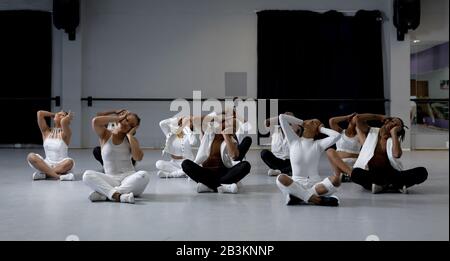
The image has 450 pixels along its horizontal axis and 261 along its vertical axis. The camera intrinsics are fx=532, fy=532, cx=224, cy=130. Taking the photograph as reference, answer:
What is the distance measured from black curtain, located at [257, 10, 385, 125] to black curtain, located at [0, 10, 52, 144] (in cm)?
411

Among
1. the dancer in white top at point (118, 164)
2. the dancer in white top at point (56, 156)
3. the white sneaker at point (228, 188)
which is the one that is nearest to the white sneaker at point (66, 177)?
the dancer in white top at point (56, 156)

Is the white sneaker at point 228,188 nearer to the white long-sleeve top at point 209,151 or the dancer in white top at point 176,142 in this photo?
the white long-sleeve top at point 209,151

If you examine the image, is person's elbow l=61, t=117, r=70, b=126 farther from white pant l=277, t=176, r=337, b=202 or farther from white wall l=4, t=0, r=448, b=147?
white wall l=4, t=0, r=448, b=147

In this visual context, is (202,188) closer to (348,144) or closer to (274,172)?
(274,172)

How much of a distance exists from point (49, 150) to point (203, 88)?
4.68 metres

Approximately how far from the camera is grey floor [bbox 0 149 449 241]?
3.20m

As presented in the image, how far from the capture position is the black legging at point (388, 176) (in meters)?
4.85

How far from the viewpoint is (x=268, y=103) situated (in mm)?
10086

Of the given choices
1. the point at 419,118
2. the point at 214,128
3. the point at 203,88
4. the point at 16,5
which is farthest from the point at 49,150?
the point at 419,118

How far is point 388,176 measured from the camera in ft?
16.0

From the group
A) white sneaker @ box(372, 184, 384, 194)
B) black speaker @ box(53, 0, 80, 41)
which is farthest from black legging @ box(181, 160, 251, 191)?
black speaker @ box(53, 0, 80, 41)

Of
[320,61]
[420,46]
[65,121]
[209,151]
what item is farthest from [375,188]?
[420,46]

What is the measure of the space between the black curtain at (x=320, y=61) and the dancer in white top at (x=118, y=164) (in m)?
5.92

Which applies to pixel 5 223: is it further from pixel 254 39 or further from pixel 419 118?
pixel 419 118
